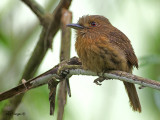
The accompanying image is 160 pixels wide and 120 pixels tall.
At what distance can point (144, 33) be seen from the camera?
3564 millimetres

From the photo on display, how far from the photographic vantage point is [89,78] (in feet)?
12.3

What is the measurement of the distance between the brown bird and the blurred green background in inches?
8.4

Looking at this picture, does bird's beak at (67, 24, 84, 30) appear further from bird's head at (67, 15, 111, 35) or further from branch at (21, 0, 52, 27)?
branch at (21, 0, 52, 27)

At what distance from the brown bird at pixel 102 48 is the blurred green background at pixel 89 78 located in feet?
0.70

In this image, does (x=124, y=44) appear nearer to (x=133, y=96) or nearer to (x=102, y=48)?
(x=102, y=48)

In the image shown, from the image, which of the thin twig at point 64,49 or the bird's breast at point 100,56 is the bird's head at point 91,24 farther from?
the bird's breast at point 100,56

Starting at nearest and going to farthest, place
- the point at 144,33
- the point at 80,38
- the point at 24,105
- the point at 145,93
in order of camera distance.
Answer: the point at 80,38 < the point at 24,105 < the point at 145,93 < the point at 144,33

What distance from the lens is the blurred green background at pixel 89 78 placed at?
2951 millimetres

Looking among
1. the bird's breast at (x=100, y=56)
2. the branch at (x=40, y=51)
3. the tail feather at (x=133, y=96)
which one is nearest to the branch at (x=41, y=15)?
the branch at (x=40, y=51)

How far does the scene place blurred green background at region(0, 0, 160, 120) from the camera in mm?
2951

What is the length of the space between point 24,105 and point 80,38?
0.78 m

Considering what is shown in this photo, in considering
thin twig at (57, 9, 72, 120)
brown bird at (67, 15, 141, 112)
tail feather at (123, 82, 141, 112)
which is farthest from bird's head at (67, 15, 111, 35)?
tail feather at (123, 82, 141, 112)

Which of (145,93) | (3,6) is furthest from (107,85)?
(3,6)

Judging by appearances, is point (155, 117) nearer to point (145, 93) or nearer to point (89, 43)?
point (145, 93)
